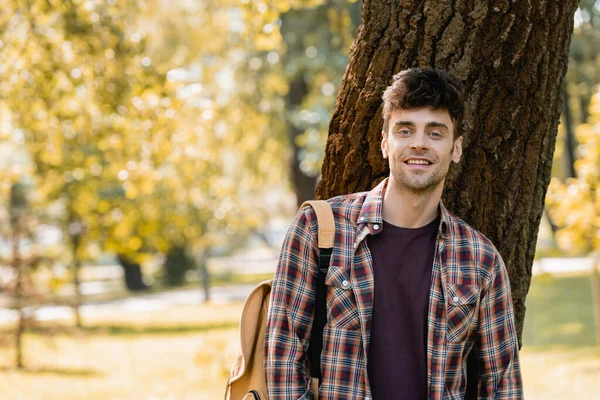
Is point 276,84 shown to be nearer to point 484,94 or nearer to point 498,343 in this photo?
point 484,94

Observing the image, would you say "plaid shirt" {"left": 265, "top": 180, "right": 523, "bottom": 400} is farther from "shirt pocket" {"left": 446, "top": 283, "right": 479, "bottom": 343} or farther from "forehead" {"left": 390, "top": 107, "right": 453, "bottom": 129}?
"forehead" {"left": 390, "top": 107, "right": 453, "bottom": 129}

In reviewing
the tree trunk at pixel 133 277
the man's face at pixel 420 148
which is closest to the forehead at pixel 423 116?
the man's face at pixel 420 148

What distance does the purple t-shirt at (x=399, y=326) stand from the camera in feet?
8.66

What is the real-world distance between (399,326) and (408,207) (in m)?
0.40

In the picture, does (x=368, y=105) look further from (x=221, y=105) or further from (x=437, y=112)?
(x=221, y=105)

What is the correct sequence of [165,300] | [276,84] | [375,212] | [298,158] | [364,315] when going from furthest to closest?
[165,300] → [276,84] → [298,158] → [375,212] → [364,315]

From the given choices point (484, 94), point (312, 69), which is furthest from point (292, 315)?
point (312, 69)

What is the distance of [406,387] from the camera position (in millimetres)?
2633

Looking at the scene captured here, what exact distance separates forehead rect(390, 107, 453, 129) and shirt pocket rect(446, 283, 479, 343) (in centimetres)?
54

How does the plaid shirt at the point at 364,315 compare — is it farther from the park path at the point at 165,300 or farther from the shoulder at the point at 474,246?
the park path at the point at 165,300

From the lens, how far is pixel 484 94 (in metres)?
3.21

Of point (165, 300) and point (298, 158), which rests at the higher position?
point (298, 158)

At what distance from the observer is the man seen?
8.66 ft

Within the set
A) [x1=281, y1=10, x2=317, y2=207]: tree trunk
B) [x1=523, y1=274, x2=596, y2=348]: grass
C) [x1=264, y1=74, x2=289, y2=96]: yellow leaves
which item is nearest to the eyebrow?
[x1=523, y1=274, x2=596, y2=348]: grass
